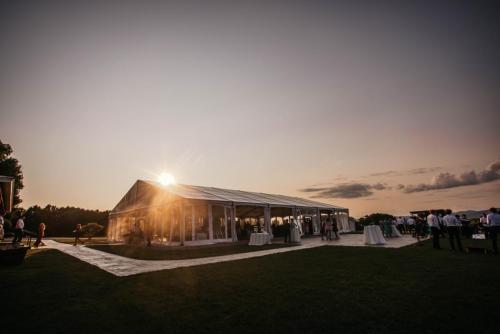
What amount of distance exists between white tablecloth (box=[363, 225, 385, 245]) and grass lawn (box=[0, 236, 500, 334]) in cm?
624

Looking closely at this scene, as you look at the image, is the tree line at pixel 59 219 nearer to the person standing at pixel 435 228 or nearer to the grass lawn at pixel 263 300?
the grass lawn at pixel 263 300

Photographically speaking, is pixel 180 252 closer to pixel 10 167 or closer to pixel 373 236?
pixel 373 236

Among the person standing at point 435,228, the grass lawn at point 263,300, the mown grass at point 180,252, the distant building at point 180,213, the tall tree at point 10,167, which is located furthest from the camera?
the tall tree at point 10,167

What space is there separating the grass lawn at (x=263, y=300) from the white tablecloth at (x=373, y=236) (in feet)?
20.5

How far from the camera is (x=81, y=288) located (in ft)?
16.9

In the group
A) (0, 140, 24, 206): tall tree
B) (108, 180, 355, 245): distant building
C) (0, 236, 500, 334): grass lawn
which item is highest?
(0, 140, 24, 206): tall tree

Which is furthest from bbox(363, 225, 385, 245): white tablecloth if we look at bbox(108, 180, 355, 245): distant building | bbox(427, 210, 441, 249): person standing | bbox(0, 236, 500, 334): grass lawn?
bbox(108, 180, 355, 245): distant building

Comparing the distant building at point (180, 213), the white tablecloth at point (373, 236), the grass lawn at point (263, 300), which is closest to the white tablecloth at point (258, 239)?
the distant building at point (180, 213)

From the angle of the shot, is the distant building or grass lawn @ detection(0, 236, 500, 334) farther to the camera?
the distant building

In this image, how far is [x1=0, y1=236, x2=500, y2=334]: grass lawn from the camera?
3.10 meters

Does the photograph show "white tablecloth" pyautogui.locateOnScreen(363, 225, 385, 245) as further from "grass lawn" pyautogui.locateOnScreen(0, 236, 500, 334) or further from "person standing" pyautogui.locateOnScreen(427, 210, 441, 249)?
"grass lawn" pyautogui.locateOnScreen(0, 236, 500, 334)

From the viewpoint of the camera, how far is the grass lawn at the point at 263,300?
3.10m

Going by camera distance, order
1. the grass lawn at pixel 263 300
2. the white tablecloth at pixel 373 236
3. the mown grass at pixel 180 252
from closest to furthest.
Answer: the grass lawn at pixel 263 300 → the mown grass at pixel 180 252 → the white tablecloth at pixel 373 236

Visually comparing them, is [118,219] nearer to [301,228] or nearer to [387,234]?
[301,228]
